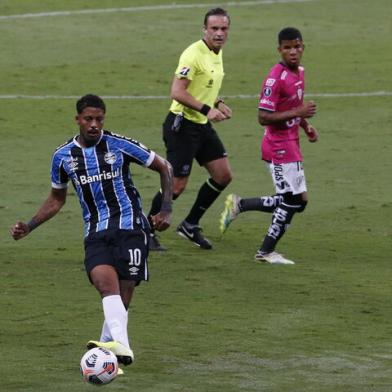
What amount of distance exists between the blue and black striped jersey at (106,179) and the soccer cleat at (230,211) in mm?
4471

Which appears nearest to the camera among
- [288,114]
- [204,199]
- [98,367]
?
[98,367]

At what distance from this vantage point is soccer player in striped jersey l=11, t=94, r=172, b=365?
34.7ft

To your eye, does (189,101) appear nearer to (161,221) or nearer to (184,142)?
(184,142)

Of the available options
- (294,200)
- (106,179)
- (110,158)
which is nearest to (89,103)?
(110,158)

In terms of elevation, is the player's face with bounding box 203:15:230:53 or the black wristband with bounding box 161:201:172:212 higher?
the player's face with bounding box 203:15:230:53

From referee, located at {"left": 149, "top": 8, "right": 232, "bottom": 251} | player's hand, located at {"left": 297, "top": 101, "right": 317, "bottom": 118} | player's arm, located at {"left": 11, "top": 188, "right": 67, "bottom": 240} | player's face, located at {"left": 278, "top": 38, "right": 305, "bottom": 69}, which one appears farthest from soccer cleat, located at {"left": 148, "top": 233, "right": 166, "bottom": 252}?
player's arm, located at {"left": 11, "top": 188, "right": 67, "bottom": 240}

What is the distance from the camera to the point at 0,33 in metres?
28.9

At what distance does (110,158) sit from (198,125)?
178 inches

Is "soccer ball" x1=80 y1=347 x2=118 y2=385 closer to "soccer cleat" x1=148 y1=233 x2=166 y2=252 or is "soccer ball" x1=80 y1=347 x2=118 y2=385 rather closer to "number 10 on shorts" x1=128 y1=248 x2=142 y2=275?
"number 10 on shorts" x1=128 y1=248 x2=142 y2=275

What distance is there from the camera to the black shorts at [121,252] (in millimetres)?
10578

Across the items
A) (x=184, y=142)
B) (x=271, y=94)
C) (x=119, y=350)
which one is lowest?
(x=119, y=350)

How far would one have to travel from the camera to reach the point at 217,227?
1652 centimetres

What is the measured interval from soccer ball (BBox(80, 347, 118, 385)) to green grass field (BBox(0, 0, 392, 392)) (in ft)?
1.21

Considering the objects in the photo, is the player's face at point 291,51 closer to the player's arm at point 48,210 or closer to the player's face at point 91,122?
the player's arm at point 48,210
